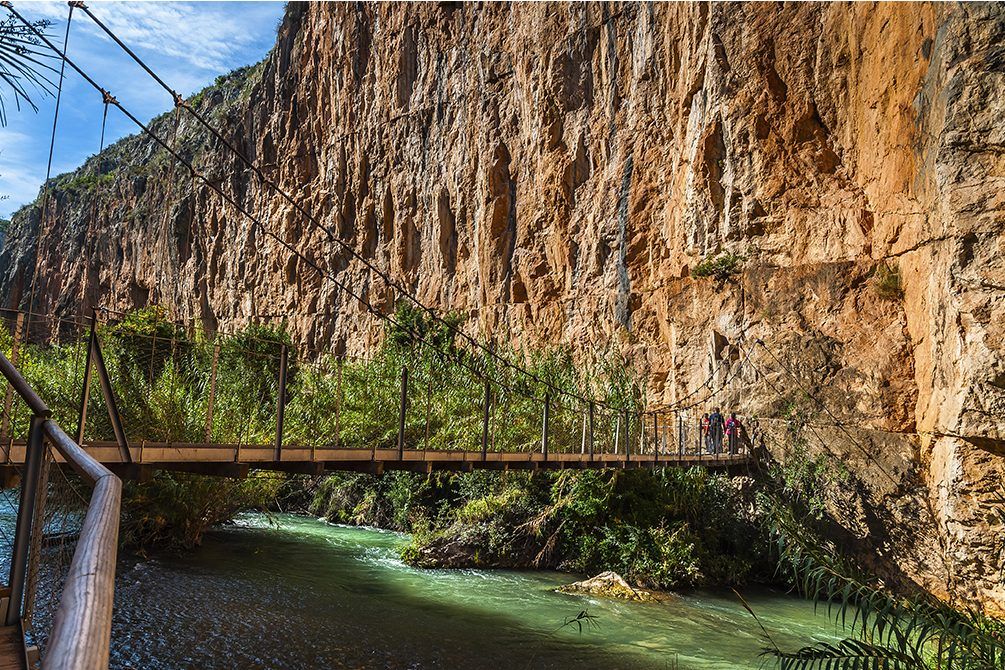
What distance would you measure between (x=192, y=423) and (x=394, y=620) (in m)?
4.17

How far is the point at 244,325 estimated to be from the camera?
28.1 m

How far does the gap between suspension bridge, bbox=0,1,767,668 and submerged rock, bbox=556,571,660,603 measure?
155 centimetres

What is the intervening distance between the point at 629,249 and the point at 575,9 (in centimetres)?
662

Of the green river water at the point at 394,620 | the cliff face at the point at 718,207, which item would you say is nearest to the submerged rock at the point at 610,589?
the green river water at the point at 394,620

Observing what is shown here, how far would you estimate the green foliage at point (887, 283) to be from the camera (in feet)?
38.9

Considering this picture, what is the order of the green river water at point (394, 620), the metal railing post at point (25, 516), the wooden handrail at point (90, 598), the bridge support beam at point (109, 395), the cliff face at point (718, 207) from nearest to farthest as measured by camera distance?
the wooden handrail at point (90, 598) < the metal railing post at point (25, 516) < the bridge support beam at point (109, 395) < the green river water at point (394, 620) < the cliff face at point (718, 207)

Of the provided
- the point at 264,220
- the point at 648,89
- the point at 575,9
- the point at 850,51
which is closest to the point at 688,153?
the point at 648,89

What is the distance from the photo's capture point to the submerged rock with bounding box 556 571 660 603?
9320mm

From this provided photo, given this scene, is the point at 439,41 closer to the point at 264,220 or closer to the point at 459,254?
the point at 459,254

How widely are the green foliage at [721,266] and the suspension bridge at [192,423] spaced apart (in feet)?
6.97

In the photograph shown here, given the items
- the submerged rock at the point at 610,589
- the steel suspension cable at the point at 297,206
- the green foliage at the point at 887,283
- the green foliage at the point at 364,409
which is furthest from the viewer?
the green foliage at the point at 887,283

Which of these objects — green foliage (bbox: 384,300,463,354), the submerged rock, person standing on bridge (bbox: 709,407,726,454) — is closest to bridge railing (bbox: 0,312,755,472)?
person standing on bridge (bbox: 709,407,726,454)

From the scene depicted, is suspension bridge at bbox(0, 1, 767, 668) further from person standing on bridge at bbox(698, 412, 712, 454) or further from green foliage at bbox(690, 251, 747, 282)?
green foliage at bbox(690, 251, 747, 282)

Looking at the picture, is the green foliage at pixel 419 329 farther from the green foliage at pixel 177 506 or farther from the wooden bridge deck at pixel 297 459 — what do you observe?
the wooden bridge deck at pixel 297 459
